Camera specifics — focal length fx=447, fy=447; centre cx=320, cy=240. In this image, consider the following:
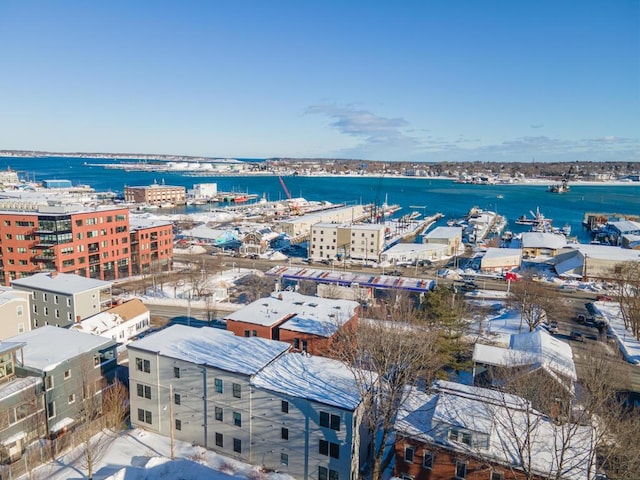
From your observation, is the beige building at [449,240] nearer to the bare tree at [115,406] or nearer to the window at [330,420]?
the bare tree at [115,406]

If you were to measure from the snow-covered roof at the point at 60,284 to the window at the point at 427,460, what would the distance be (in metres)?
17.9

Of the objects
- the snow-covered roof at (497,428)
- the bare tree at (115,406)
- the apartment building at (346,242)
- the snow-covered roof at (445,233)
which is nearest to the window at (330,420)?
the snow-covered roof at (497,428)

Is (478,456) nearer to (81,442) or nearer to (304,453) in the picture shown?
(304,453)

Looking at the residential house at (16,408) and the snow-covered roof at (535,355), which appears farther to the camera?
the snow-covered roof at (535,355)

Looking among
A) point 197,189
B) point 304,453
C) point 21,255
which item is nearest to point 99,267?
point 21,255

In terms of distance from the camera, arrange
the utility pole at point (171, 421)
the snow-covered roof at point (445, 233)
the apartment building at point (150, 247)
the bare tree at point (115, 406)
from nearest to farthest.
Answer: the utility pole at point (171, 421) < the bare tree at point (115, 406) < the apartment building at point (150, 247) < the snow-covered roof at point (445, 233)

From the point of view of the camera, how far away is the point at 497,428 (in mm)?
11180

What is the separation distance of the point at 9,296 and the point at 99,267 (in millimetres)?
13456

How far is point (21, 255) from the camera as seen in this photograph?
30047 millimetres

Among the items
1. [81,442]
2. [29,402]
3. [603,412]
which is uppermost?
[603,412]

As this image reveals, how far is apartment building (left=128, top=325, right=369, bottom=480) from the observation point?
12.0 m

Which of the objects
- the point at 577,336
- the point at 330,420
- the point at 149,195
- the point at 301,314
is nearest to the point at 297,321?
the point at 301,314

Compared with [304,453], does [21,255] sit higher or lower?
higher

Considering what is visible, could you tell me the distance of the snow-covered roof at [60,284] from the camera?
2205 cm
